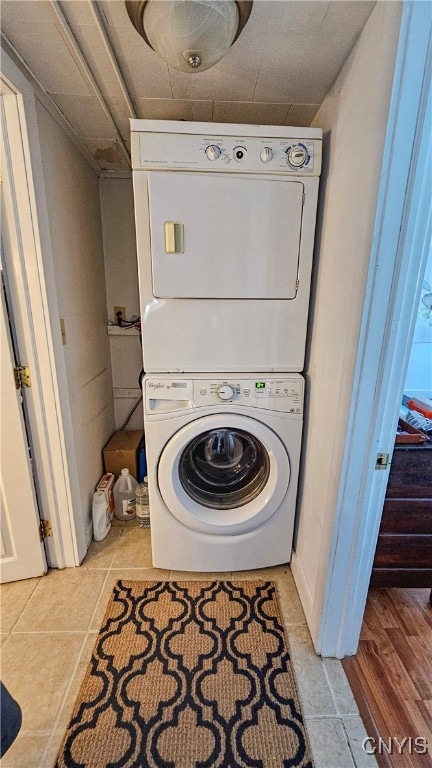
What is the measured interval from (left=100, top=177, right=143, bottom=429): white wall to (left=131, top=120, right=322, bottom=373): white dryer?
103cm

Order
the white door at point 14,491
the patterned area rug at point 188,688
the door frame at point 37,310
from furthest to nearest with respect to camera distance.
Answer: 1. the white door at point 14,491
2. the door frame at point 37,310
3. the patterned area rug at point 188,688

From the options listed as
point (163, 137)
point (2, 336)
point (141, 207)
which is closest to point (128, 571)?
point (2, 336)

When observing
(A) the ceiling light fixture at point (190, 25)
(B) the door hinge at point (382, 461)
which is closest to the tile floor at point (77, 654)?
(B) the door hinge at point (382, 461)

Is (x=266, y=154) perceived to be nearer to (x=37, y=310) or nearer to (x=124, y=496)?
(x=37, y=310)

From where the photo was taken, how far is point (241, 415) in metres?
1.42

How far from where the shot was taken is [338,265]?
→ 114 cm

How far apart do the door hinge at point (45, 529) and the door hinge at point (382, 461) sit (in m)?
1.51

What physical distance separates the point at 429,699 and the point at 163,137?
224 cm

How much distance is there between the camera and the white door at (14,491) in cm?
136

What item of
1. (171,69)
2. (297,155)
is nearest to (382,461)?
(297,155)

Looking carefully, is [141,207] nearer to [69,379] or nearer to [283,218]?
[283,218]

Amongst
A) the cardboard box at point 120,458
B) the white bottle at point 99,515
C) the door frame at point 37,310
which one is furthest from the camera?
the cardboard box at point 120,458

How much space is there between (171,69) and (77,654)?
2203 millimetres

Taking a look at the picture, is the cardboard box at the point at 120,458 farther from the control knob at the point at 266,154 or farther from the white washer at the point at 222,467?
the control knob at the point at 266,154
